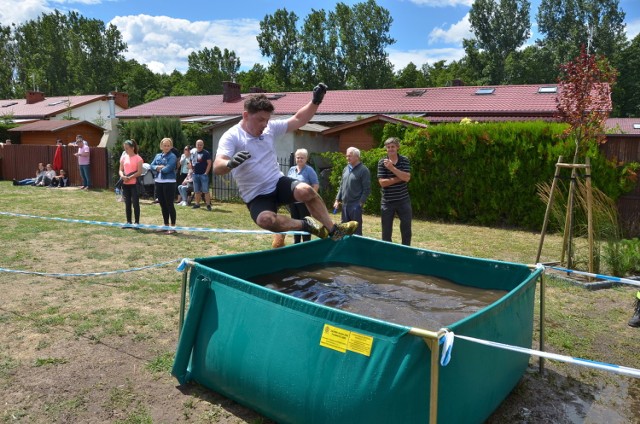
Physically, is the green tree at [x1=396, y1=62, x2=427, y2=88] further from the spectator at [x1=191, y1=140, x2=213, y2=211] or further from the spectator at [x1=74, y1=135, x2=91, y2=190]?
the spectator at [x1=191, y1=140, x2=213, y2=211]

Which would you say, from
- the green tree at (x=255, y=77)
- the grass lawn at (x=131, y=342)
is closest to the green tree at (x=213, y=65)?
the green tree at (x=255, y=77)

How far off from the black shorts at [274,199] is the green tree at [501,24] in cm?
6254

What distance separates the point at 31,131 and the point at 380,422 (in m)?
29.8

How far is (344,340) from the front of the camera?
8.39ft

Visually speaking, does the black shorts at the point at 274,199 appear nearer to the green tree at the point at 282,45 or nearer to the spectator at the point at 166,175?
the spectator at the point at 166,175

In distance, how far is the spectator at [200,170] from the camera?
1319 centimetres

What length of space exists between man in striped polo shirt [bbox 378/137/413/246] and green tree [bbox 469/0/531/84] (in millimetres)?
60272

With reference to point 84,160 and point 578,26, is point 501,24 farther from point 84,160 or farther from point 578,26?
point 84,160

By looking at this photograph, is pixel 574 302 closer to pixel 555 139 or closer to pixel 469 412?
pixel 469 412

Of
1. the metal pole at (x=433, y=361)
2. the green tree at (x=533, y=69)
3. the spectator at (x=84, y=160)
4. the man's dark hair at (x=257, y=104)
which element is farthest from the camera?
the green tree at (x=533, y=69)

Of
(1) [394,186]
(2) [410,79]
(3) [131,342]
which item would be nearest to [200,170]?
(1) [394,186]

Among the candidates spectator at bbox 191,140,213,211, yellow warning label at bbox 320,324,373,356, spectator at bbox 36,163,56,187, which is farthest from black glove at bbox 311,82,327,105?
spectator at bbox 36,163,56,187

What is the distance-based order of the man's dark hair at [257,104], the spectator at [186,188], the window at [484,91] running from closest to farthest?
the man's dark hair at [257,104], the spectator at [186,188], the window at [484,91]

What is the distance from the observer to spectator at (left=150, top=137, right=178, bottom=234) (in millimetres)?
9016
